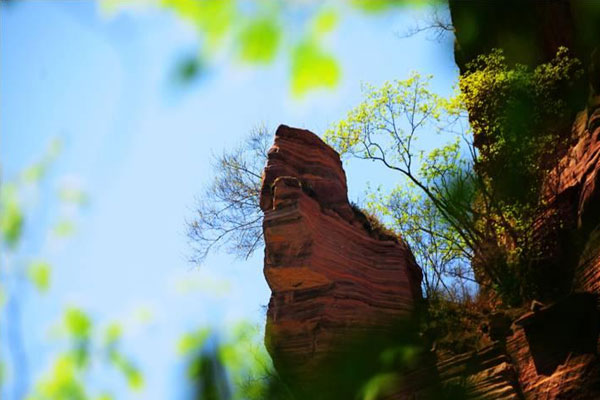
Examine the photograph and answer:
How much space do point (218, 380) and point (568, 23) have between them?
11706mm

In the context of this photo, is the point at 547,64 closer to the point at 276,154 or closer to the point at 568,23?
the point at 568,23

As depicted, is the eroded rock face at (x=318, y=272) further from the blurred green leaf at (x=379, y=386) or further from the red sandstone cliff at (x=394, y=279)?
the blurred green leaf at (x=379, y=386)

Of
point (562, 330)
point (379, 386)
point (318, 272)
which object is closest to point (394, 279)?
point (318, 272)

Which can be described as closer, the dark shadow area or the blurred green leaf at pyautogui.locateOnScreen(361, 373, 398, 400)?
the dark shadow area

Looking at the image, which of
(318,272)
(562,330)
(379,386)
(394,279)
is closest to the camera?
(562,330)

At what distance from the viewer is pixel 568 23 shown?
17.9m

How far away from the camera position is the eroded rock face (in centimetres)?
1383

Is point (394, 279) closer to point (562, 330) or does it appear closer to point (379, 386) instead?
point (379, 386)

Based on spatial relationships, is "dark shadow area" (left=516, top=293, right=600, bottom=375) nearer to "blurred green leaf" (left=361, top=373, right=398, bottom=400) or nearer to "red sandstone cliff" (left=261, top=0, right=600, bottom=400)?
"red sandstone cliff" (left=261, top=0, right=600, bottom=400)

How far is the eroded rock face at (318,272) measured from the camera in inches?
544

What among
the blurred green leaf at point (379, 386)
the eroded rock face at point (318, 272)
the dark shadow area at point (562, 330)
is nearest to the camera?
the dark shadow area at point (562, 330)

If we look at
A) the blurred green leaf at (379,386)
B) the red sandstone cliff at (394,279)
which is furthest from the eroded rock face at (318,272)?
the blurred green leaf at (379,386)

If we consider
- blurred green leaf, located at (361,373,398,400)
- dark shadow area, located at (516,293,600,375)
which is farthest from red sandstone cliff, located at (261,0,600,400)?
blurred green leaf, located at (361,373,398,400)

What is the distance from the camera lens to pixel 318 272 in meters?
14.1
